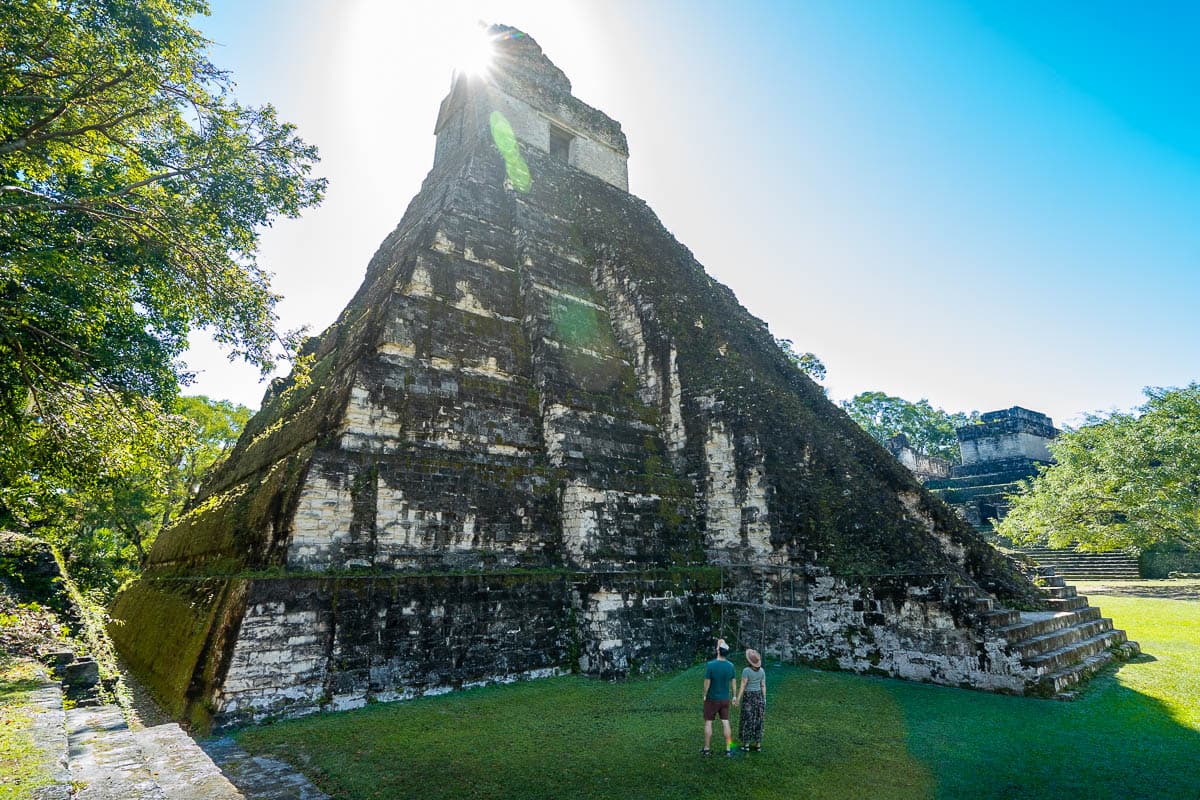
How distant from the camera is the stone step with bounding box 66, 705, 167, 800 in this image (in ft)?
10.1

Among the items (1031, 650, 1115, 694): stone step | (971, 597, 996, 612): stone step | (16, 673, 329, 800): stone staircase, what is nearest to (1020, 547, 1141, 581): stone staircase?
(1031, 650, 1115, 694): stone step

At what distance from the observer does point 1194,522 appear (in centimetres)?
1564

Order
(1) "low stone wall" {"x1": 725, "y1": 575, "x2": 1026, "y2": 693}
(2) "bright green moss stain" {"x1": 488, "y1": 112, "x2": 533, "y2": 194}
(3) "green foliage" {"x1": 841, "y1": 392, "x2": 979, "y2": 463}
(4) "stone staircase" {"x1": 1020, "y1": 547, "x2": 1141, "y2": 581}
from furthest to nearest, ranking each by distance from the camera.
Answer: (3) "green foliage" {"x1": 841, "y1": 392, "x2": 979, "y2": 463}, (4) "stone staircase" {"x1": 1020, "y1": 547, "x2": 1141, "y2": 581}, (2) "bright green moss stain" {"x1": 488, "y1": 112, "x2": 533, "y2": 194}, (1) "low stone wall" {"x1": 725, "y1": 575, "x2": 1026, "y2": 693}

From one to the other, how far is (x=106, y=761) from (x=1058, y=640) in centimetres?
1029

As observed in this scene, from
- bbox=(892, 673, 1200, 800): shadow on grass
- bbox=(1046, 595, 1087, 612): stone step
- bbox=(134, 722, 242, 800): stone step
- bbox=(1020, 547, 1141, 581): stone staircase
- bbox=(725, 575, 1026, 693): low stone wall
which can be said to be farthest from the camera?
bbox=(1020, 547, 1141, 581): stone staircase

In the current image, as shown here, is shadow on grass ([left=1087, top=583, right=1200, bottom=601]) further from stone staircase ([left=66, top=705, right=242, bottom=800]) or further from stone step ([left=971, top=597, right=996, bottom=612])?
stone staircase ([left=66, top=705, right=242, bottom=800])

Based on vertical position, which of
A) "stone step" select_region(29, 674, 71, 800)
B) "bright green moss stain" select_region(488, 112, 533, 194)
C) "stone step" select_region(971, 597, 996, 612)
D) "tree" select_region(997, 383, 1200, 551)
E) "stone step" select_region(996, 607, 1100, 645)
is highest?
"bright green moss stain" select_region(488, 112, 533, 194)

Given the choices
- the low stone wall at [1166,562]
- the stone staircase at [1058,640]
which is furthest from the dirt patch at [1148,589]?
the stone staircase at [1058,640]

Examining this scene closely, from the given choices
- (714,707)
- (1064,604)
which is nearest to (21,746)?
(714,707)

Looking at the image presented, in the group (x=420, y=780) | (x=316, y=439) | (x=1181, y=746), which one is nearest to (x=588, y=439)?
(x=316, y=439)

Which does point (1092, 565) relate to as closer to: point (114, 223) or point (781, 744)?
point (781, 744)

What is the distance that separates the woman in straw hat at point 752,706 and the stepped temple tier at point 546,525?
2723mm

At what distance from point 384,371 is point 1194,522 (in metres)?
21.0

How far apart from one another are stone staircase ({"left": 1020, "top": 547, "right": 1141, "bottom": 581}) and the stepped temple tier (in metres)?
16.3
